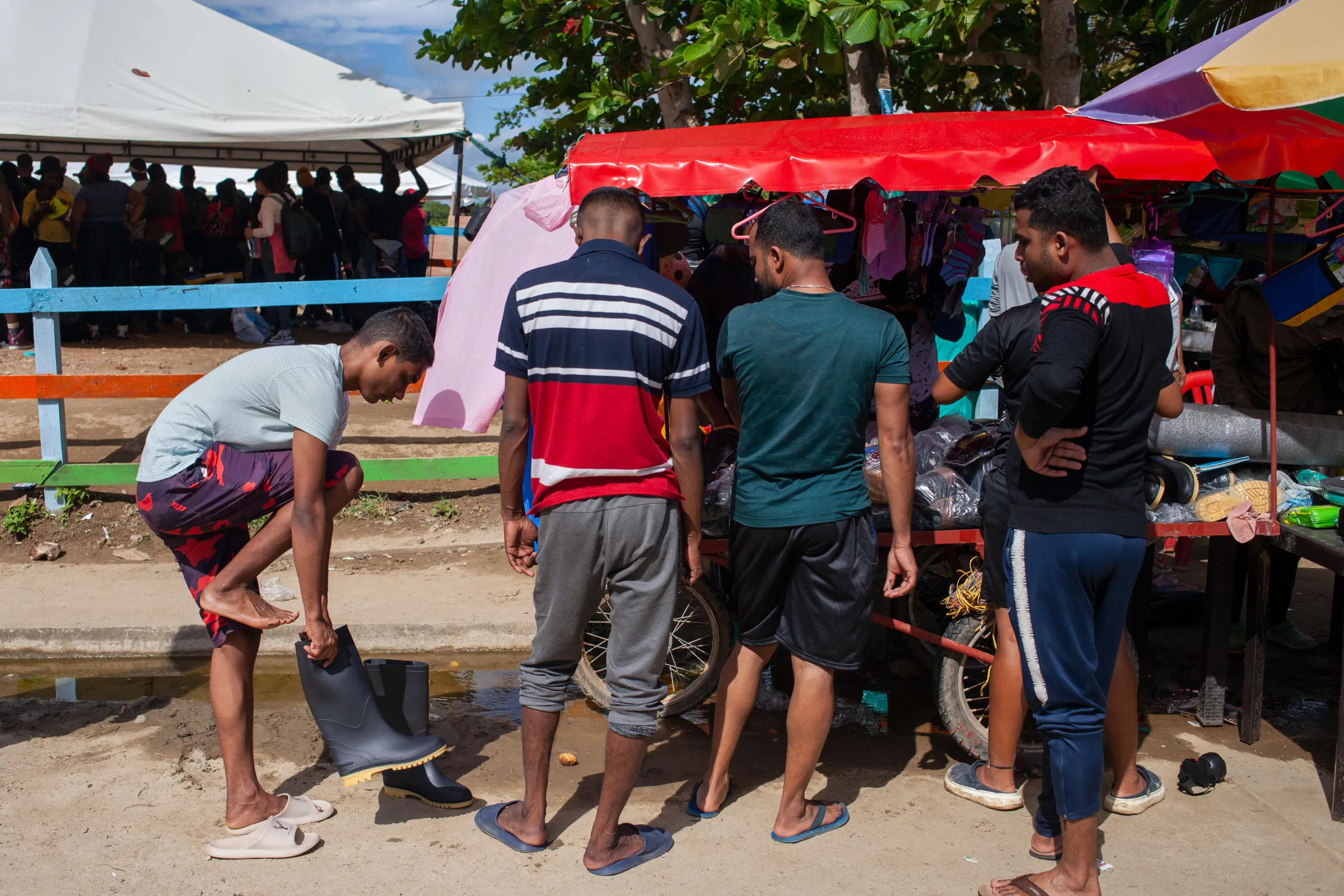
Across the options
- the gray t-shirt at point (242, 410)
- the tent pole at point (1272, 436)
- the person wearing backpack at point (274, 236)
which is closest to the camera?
the gray t-shirt at point (242, 410)

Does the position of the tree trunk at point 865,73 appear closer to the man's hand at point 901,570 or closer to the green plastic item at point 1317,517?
the green plastic item at point 1317,517

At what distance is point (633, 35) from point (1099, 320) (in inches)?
289

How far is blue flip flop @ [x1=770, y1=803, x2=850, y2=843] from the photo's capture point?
136 inches

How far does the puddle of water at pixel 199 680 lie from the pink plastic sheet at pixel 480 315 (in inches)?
53.0

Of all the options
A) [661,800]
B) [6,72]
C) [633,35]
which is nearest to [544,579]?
[661,800]

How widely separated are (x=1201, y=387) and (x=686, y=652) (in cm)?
298

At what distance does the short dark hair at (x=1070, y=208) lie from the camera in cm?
289

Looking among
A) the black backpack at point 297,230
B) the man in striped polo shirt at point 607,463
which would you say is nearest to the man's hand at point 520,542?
the man in striped polo shirt at point 607,463

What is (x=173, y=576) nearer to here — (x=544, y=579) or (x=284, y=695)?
(x=284, y=695)

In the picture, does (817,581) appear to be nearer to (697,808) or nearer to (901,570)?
(901,570)

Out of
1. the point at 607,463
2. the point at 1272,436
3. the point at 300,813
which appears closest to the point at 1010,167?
the point at 1272,436

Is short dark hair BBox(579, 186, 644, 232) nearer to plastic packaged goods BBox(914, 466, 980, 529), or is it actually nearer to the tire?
plastic packaged goods BBox(914, 466, 980, 529)

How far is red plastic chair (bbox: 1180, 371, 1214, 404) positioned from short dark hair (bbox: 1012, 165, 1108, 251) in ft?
7.49

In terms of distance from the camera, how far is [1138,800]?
3.64m
